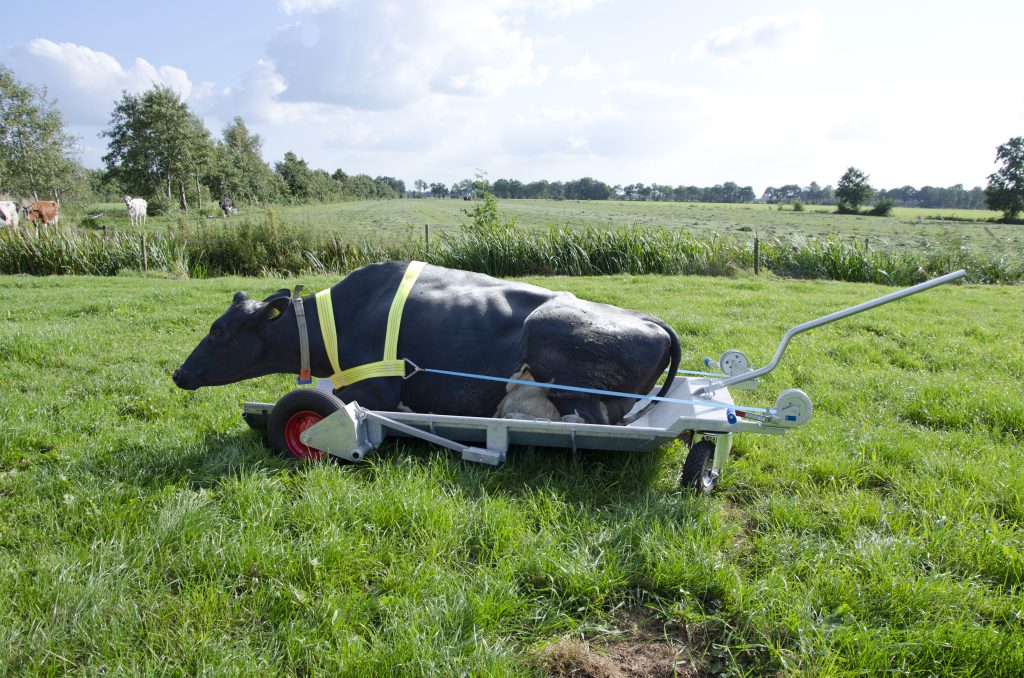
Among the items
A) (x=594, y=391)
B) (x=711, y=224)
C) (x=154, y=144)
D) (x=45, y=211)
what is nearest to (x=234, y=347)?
(x=594, y=391)

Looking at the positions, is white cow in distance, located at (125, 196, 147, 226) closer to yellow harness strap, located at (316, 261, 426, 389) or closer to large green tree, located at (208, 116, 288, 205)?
large green tree, located at (208, 116, 288, 205)

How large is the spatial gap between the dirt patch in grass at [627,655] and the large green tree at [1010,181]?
92386 mm

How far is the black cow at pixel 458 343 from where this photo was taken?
4203 millimetres

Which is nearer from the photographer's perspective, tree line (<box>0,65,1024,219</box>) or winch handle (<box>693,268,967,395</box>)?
winch handle (<box>693,268,967,395</box>)

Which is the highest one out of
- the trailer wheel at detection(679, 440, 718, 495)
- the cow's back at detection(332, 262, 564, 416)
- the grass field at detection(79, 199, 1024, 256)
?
the grass field at detection(79, 199, 1024, 256)

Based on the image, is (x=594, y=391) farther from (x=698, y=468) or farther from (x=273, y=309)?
(x=273, y=309)

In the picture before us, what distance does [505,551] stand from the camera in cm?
303

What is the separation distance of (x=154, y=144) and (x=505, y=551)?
48.8m

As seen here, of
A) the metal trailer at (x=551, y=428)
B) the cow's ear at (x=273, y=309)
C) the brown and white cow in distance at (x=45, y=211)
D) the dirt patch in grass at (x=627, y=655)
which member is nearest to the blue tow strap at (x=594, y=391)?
the metal trailer at (x=551, y=428)

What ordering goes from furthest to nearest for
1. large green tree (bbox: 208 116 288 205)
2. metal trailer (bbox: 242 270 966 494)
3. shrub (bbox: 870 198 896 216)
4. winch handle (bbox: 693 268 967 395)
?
shrub (bbox: 870 198 896 216) → large green tree (bbox: 208 116 288 205) → metal trailer (bbox: 242 270 966 494) → winch handle (bbox: 693 268 967 395)

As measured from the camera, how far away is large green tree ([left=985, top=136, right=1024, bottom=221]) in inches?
2894

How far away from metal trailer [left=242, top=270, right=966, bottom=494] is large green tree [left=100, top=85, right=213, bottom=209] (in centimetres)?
4399

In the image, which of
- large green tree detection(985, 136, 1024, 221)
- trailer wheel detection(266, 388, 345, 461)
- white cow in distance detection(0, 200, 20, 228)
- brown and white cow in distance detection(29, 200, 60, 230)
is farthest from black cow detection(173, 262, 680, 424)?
large green tree detection(985, 136, 1024, 221)

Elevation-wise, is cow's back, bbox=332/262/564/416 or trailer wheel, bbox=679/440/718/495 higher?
cow's back, bbox=332/262/564/416
